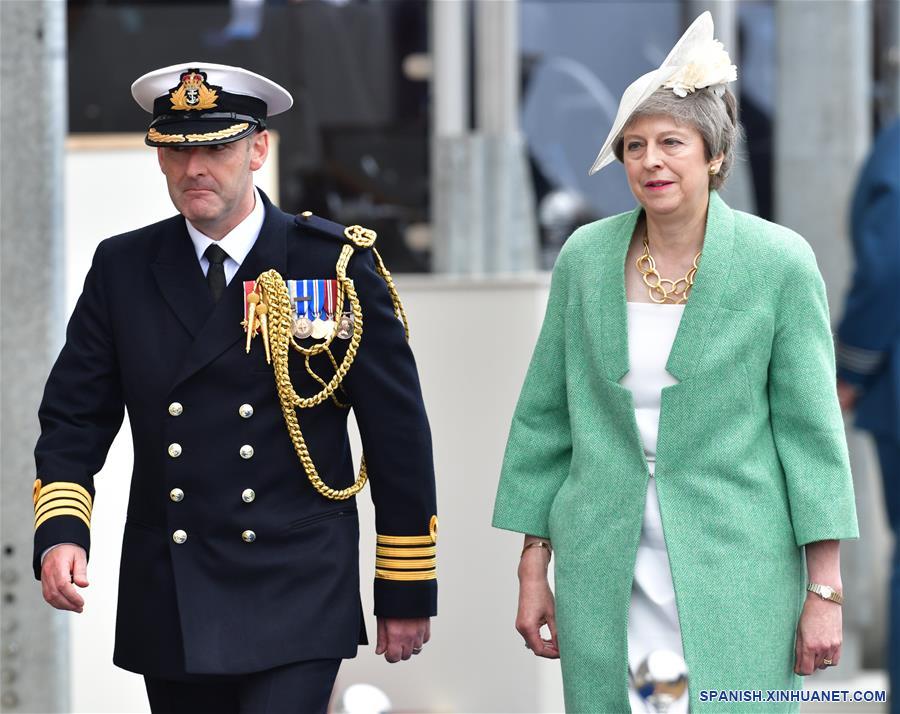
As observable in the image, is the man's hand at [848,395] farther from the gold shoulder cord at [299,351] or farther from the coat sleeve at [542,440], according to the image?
the gold shoulder cord at [299,351]

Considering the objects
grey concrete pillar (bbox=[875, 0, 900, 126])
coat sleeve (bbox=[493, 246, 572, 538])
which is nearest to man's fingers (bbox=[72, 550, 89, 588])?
coat sleeve (bbox=[493, 246, 572, 538])

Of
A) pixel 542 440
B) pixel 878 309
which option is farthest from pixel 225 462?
pixel 878 309

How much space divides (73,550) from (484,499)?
1858 mm

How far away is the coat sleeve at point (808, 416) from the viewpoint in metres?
3.35

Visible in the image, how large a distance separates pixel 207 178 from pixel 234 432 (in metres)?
0.50

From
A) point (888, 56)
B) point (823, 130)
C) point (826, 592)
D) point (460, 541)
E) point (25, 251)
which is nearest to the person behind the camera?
point (826, 592)

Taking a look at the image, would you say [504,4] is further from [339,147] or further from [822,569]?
[822,569]

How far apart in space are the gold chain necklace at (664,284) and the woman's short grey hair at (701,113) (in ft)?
0.71

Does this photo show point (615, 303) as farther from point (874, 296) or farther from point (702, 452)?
point (874, 296)

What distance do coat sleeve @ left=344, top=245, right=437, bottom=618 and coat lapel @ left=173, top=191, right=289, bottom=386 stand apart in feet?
0.53

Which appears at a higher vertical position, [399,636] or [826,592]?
[826,592]

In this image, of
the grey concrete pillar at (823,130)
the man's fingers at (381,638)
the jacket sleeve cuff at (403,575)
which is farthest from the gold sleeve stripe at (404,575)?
the grey concrete pillar at (823,130)

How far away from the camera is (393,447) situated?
11.9 ft

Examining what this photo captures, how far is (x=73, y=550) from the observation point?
11.5ft
